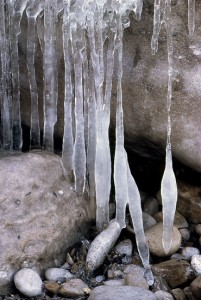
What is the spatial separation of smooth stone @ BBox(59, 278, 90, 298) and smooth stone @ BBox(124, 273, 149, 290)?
16 centimetres

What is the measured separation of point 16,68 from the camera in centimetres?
291

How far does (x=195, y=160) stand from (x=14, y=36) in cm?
95

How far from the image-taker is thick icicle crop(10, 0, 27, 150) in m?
2.77

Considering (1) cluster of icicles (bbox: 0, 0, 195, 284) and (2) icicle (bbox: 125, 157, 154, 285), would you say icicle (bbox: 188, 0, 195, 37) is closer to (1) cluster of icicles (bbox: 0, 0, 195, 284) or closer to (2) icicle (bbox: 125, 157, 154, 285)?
(1) cluster of icicles (bbox: 0, 0, 195, 284)

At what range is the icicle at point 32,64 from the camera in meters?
2.75

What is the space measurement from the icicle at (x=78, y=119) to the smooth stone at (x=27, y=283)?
0.46m

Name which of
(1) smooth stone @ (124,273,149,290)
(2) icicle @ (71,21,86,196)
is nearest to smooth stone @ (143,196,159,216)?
(2) icicle @ (71,21,86,196)

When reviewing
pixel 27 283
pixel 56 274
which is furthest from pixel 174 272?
pixel 27 283

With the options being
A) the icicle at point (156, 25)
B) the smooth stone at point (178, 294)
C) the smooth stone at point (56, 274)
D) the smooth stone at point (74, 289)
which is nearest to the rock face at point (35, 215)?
the smooth stone at point (56, 274)

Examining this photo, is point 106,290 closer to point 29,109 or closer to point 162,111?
point 162,111

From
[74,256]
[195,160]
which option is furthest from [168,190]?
[74,256]

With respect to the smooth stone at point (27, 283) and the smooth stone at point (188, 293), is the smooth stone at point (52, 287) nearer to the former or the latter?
the smooth stone at point (27, 283)

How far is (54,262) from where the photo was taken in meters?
2.66

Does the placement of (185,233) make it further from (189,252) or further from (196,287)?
(196,287)
